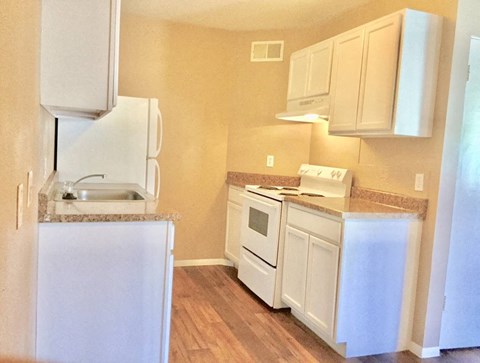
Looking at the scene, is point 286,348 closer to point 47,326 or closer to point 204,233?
point 47,326

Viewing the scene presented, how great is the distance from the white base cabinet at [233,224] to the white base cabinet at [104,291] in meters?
2.10

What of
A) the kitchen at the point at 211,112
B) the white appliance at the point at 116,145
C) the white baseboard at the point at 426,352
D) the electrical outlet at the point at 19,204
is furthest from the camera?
the kitchen at the point at 211,112

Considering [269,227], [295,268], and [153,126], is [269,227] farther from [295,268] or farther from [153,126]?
[153,126]

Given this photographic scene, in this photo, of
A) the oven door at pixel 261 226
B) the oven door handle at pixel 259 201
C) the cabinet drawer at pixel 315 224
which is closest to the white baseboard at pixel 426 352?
the cabinet drawer at pixel 315 224

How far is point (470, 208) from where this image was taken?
2633 millimetres

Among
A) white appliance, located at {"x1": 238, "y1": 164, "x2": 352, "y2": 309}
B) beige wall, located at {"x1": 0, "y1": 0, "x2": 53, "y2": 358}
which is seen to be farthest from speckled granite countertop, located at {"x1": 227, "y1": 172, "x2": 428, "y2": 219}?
beige wall, located at {"x1": 0, "y1": 0, "x2": 53, "y2": 358}

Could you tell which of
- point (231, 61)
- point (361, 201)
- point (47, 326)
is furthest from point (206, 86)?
point (47, 326)

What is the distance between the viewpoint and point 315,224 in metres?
2.71

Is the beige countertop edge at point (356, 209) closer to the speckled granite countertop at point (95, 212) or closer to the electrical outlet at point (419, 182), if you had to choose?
the electrical outlet at point (419, 182)

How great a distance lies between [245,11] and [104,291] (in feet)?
9.11

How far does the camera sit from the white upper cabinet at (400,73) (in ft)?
8.17

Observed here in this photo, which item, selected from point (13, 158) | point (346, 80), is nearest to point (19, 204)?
point (13, 158)

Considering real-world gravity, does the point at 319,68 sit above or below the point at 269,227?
above

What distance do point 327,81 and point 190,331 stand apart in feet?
7.03
